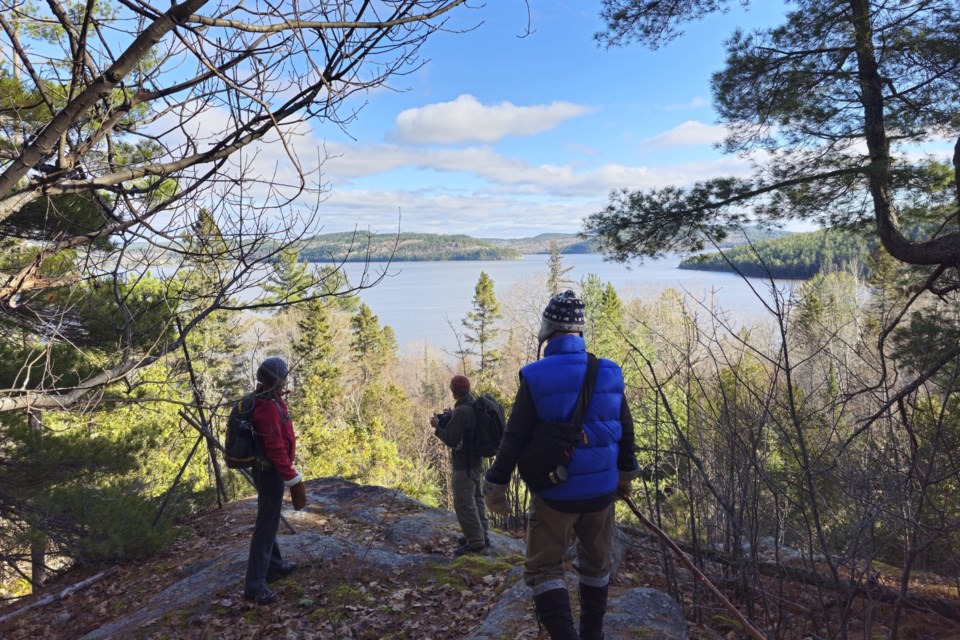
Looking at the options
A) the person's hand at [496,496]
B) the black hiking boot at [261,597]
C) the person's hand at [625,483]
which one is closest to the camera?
the person's hand at [496,496]

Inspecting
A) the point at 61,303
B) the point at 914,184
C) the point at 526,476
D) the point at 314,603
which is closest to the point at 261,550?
the point at 314,603

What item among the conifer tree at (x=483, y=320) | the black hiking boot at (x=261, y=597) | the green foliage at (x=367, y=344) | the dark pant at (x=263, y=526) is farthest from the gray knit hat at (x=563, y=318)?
the green foliage at (x=367, y=344)

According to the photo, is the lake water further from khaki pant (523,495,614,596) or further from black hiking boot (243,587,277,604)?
black hiking boot (243,587,277,604)

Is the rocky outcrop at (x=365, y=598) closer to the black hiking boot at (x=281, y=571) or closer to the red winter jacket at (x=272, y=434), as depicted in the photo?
the black hiking boot at (x=281, y=571)

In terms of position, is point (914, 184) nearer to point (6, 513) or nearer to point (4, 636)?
point (4, 636)

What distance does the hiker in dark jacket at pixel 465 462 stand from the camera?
532cm

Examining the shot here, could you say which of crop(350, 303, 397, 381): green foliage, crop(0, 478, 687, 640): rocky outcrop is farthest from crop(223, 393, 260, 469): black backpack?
crop(350, 303, 397, 381): green foliage

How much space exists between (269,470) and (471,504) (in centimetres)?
220

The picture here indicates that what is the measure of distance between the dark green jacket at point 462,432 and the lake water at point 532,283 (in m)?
1.48

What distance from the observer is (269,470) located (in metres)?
4.25

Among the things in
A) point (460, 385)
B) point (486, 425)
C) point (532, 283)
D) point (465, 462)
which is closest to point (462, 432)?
point (486, 425)

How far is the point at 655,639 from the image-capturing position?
3.46m

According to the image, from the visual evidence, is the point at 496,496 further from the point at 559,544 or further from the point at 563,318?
A: the point at 563,318

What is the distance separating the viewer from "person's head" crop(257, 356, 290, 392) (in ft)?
13.5
